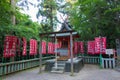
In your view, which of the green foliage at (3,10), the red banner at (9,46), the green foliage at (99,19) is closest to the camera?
the green foliage at (3,10)

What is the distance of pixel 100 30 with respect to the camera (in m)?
14.4

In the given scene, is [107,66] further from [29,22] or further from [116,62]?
[29,22]

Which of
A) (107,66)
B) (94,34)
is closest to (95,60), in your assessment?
(94,34)

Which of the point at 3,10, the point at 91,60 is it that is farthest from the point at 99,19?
the point at 3,10

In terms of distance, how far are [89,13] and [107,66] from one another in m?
5.04

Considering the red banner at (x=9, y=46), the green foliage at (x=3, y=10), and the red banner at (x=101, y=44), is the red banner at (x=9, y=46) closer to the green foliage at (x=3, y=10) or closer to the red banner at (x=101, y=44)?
the green foliage at (x=3, y=10)

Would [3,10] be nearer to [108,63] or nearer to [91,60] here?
[108,63]

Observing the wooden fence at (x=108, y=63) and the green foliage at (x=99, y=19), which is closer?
the wooden fence at (x=108, y=63)

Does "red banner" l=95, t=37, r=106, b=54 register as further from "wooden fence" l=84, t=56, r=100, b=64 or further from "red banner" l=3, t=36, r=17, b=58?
"red banner" l=3, t=36, r=17, b=58

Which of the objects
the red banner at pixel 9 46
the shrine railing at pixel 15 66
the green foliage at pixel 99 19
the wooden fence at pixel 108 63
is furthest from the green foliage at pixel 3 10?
the wooden fence at pixel 108 63

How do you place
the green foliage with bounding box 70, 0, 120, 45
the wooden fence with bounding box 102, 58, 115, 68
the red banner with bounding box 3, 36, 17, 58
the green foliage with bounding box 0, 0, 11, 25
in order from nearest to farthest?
1. the green foliage with bounding box 0, 0, 11, 25
2. the red banner with bounding box 3, 36, 17, 58
3. the wooden fence with bounding box 102, 58, 115, 68
4. the green foliage with bounding box 70, 0, 120, 45

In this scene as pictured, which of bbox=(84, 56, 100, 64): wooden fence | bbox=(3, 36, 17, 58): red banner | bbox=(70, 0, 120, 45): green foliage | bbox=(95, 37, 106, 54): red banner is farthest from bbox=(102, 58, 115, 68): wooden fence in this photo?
bbox=(3, 36, 17, 58): red banner

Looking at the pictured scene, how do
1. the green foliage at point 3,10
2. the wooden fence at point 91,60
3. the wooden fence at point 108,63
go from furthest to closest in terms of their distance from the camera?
the wooden fence at point 91,60
the wooden fence at point 108,63
the green foliage at point 3,10

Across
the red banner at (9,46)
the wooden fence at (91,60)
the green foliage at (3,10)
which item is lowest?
the wooden fence at (91,60)
